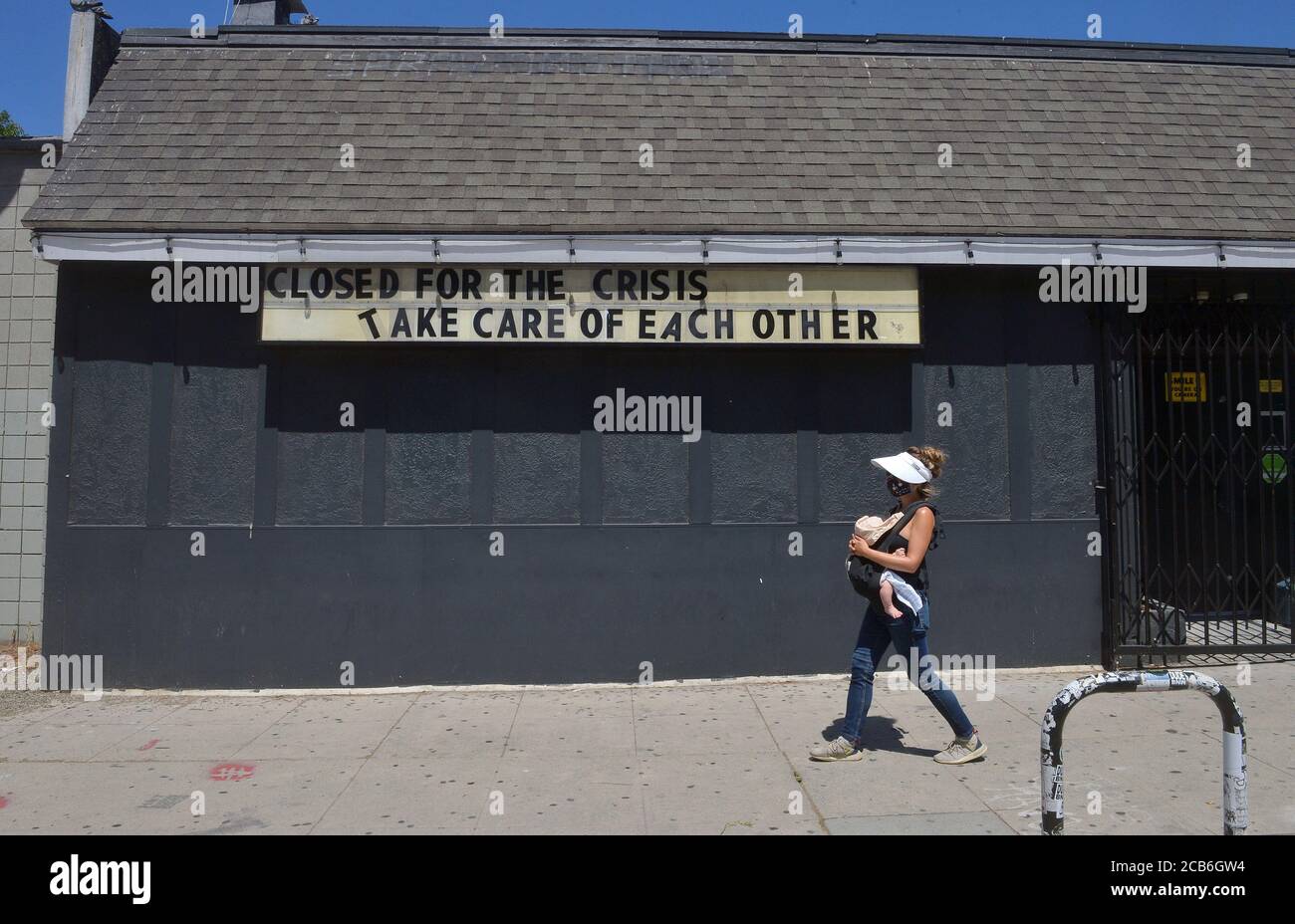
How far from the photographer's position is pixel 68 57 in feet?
27.0

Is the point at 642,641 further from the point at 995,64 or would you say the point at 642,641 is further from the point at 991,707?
the point at 995,64

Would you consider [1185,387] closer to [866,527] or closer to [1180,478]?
[1180,478]

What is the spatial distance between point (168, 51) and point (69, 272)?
93.6 inches

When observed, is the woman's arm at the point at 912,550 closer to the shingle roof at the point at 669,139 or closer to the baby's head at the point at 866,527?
the baby's head at the point at 866,527

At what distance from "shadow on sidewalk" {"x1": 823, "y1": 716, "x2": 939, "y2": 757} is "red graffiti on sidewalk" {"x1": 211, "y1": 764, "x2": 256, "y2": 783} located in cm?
345

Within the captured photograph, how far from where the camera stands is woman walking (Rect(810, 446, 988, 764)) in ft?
18.1

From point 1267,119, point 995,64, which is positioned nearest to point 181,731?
point 995,64

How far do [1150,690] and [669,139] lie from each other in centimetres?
580

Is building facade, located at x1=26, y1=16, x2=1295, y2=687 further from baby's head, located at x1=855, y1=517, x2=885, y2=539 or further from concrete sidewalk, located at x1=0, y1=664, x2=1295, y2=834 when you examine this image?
baby's head, located at x1=855, y1=517, x2=885, y2=539

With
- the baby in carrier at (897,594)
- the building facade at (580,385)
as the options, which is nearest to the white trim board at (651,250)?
the building facade at (580,385)

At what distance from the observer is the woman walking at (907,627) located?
5.53 m

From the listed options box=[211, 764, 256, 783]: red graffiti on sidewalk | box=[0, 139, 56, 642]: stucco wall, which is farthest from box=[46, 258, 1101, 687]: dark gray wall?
box=[211, 764, 256, 783]: red graffiti on sidewalk

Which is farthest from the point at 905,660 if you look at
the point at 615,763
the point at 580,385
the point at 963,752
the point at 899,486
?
the point at 580,385

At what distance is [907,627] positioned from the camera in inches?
218
